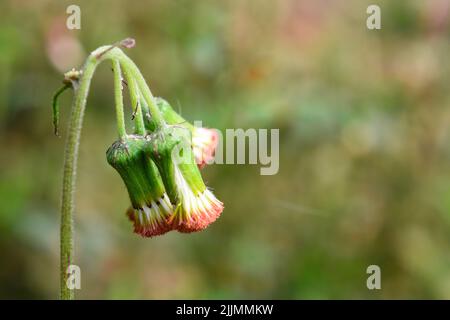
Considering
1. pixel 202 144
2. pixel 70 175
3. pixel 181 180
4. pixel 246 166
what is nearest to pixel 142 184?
pixel 181 180

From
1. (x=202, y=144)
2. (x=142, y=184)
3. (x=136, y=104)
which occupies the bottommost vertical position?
(x=142, y=184)

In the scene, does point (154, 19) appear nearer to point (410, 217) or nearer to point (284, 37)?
point (284, 37)

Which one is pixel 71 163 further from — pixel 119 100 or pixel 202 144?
pixel 202 144

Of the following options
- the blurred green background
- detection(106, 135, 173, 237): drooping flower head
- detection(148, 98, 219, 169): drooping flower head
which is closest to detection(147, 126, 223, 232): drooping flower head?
detection(106, 135, 173, 237): drooping flower head

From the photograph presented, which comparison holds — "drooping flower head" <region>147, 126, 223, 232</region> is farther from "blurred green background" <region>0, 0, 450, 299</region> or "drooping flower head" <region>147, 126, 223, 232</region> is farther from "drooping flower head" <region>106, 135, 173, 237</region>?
"blurred green background" <region>0, 0, 450, 299</region>

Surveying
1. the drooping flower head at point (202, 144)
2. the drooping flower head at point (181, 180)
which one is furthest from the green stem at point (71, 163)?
the drooping flower head at point (202, 144)

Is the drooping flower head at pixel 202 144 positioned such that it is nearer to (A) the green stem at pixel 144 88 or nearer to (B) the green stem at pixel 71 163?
(A) the green stem at pixel 144 88
